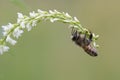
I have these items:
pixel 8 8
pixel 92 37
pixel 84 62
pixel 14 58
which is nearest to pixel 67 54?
pixel 84 62

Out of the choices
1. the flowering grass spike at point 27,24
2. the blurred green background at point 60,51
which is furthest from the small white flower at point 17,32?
the blurred green background at point 60,51

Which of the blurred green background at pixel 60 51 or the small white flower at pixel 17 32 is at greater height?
the blurred green background at pixel 60 51

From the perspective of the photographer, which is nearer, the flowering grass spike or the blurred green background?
the flowering grass spike

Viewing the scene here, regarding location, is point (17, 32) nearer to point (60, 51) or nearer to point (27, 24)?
point (27, 24)

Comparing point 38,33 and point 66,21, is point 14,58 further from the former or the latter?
point 66,21

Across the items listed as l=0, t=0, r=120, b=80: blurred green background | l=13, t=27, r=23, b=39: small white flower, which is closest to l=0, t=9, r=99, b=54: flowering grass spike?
l=13, t=27, r=23, b=39: small white flower

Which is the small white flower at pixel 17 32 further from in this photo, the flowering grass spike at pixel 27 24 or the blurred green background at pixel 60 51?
the blurred green background at pixel 60 51

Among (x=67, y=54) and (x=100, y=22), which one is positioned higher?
(x=100, y=22)

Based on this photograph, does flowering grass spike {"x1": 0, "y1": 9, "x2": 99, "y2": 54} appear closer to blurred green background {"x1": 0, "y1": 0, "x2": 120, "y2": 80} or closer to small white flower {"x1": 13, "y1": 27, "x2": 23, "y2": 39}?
small white flower {"x1": 13, "y1": 27, "x2": 23, "y2": 39}
